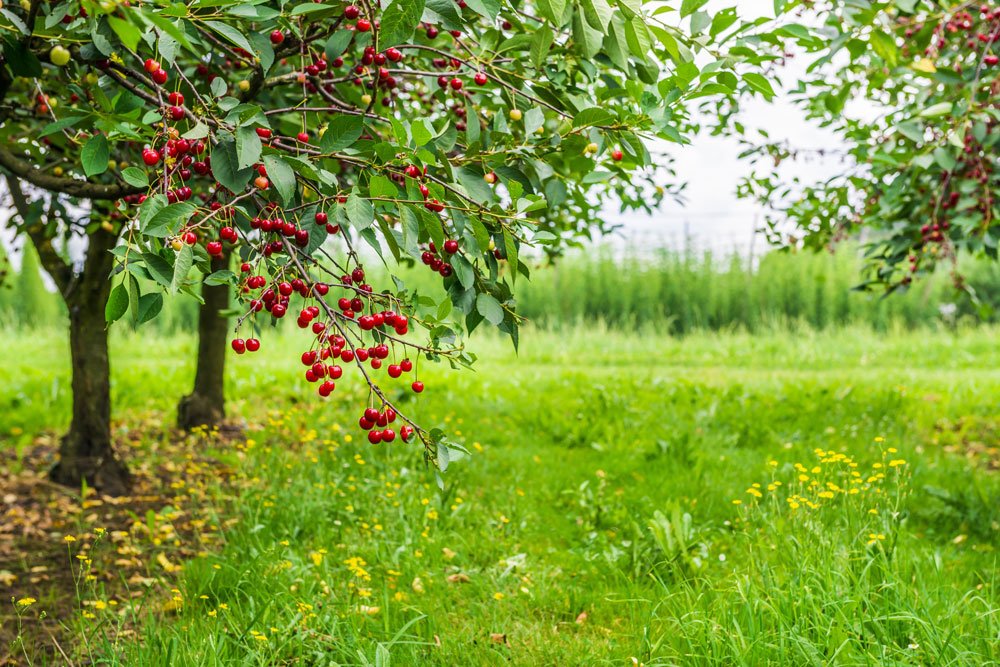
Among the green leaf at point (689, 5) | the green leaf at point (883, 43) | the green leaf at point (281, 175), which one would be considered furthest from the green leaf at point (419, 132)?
the green leaf at point (883, 43)

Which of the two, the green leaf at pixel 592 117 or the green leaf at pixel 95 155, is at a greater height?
the green leaf at pixel 592 117

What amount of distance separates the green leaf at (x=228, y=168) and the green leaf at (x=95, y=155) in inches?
9.9

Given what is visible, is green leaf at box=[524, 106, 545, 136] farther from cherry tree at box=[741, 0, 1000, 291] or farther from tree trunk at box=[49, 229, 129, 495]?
tree trunk at box=[49, 229, 129, 495]

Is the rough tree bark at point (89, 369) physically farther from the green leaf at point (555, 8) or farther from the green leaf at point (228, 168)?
the green leaf at point (555, 8)

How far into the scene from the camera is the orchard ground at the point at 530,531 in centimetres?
257

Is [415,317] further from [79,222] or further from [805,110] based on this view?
[805,110]

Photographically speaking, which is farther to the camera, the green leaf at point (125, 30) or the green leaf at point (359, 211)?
the green leaf at point (359, 211)

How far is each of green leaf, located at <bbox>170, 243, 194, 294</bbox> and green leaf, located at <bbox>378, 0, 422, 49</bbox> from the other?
0.61 meters

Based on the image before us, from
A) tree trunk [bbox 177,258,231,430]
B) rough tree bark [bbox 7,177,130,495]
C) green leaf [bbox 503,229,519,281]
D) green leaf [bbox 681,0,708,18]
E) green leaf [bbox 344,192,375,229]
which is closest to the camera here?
green leaf [bbox 344,192,375,229]

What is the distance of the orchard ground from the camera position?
2.57m

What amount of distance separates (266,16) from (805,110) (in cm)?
424

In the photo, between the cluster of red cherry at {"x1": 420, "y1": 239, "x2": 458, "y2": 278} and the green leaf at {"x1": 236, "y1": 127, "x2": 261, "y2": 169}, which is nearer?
the green leaf at {"x1": 236, "y1": 127, "x2": 261, "y2": 169}

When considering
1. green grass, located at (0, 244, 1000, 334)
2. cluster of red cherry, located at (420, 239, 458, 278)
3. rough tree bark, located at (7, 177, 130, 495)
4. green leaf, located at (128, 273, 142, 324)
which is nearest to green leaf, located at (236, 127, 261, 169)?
green leaf, located at (128, 273, 142, 324)

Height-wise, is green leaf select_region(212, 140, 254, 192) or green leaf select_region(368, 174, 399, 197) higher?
green leaf select_region(212, 140, 254, 192)
